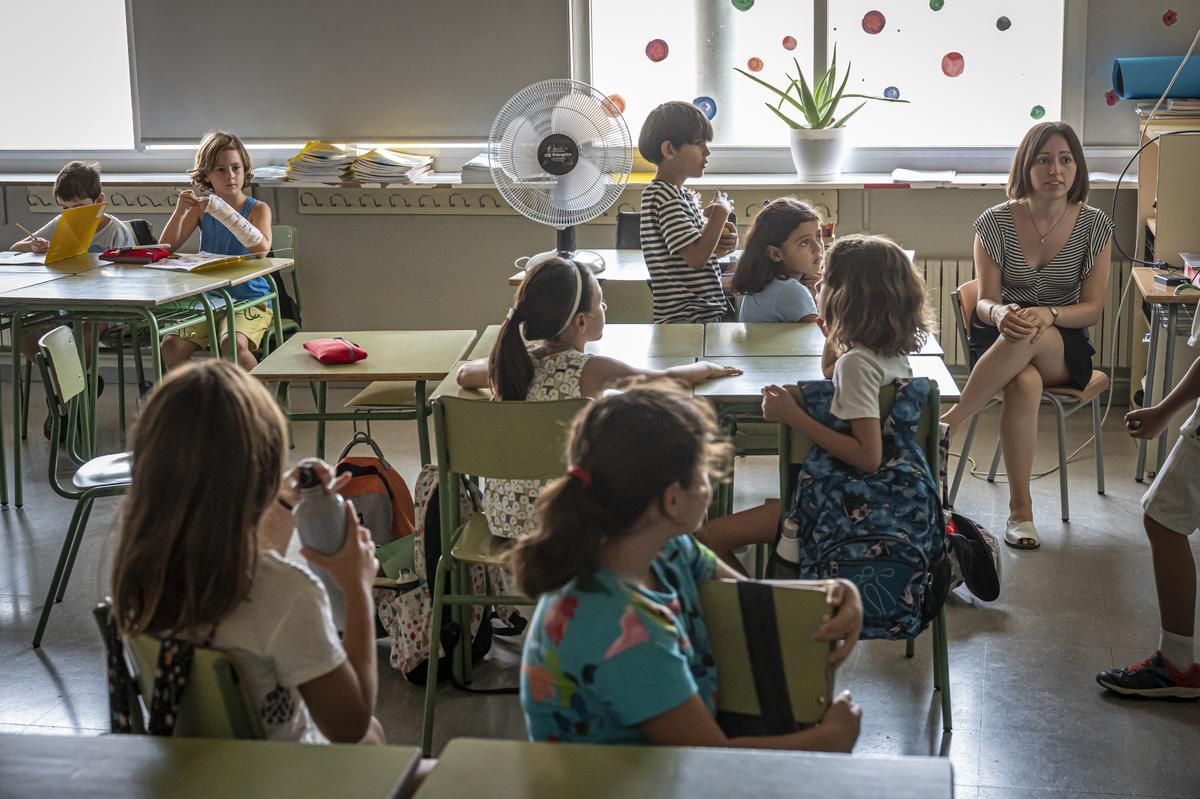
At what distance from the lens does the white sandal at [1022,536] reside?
3617 millimetres

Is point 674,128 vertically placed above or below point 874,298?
above

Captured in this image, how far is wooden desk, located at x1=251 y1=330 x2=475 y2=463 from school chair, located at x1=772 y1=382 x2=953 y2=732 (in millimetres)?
1022

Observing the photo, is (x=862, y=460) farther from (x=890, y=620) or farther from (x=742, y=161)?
(x=742, y=161)

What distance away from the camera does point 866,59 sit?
5305 mm

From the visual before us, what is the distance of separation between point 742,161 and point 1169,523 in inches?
126

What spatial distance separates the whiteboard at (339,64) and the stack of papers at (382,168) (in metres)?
0.34

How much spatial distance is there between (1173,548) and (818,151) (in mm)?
2801

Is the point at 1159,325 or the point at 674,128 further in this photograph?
the point at 1159,325

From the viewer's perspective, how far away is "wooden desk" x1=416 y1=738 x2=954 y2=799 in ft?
3.83

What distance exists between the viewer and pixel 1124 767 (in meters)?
2.43

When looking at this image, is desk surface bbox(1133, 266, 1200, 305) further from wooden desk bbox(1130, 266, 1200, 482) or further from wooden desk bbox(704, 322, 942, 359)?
wooden desk bbox(704, 322, 942, 359)

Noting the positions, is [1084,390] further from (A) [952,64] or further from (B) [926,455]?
(A) [952,64]

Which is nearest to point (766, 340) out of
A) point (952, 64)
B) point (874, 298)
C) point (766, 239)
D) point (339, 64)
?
point (766, 239)


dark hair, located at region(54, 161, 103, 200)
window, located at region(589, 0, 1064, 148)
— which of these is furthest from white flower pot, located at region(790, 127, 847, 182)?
dark hair, located at region(54, 161, 103, 200)
